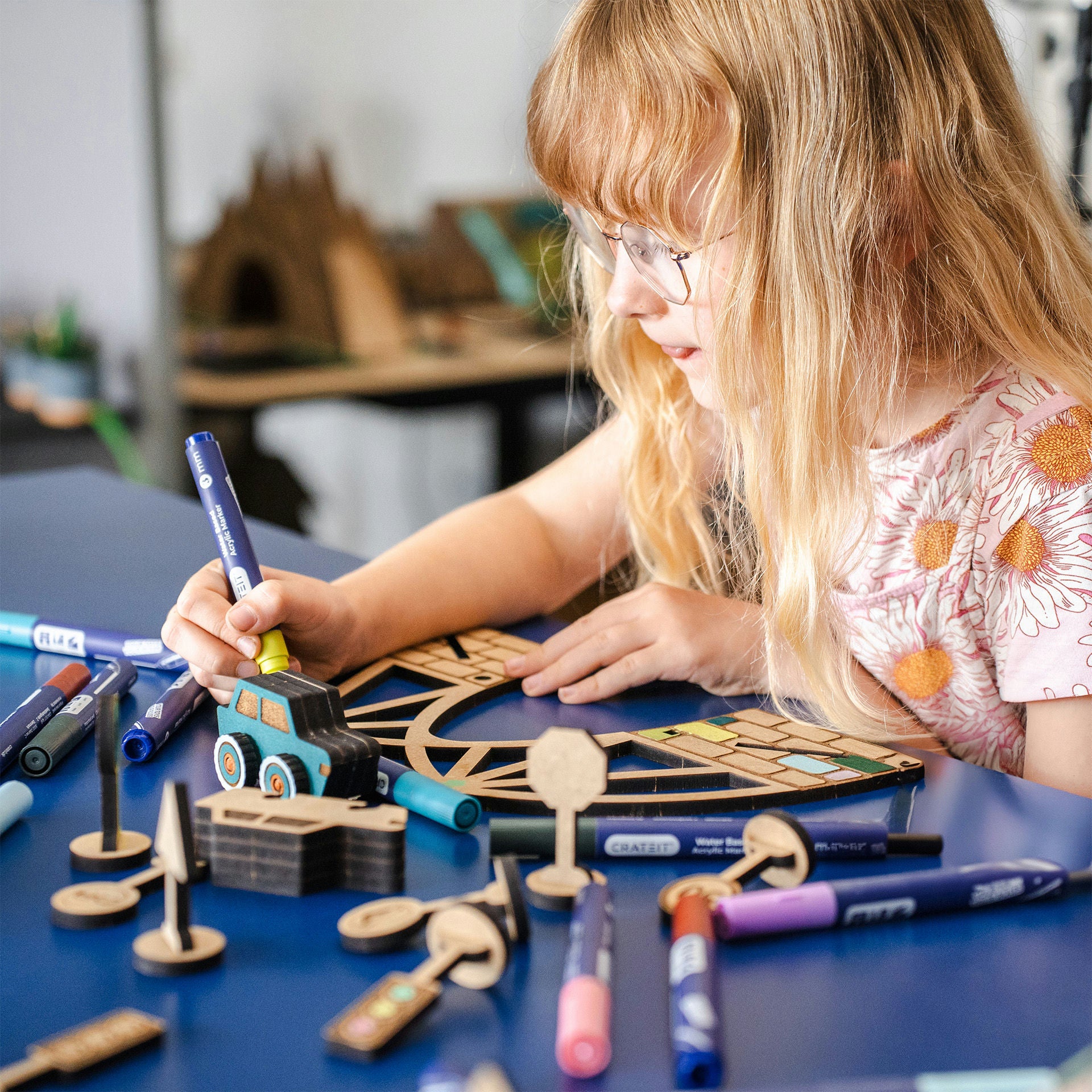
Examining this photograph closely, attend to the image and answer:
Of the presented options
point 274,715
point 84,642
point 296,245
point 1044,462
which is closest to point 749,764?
point 274,715

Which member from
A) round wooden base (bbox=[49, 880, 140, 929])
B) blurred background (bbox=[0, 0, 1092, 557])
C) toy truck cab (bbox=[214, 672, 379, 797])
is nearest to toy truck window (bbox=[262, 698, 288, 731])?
toy truck cab (bbox=[214, 672, 379, 797])

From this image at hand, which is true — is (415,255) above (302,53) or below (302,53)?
below

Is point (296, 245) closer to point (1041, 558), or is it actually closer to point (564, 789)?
point (1041, 558)

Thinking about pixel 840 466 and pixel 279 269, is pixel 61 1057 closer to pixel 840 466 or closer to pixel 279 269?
pixel 840 466

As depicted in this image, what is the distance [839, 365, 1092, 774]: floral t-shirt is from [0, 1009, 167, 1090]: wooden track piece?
57 centimetres

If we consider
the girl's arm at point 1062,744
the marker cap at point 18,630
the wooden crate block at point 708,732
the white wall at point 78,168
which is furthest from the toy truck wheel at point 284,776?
the white wall at point 78,168

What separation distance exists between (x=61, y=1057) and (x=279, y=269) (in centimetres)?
269

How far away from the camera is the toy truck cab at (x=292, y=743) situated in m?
0.56

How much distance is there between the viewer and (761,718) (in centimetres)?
71

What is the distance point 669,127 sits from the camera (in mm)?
748

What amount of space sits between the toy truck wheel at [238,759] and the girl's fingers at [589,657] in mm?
208

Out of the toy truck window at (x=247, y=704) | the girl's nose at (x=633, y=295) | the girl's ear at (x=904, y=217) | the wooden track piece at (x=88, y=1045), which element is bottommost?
the wooden track piece at (x=88, y=1045)

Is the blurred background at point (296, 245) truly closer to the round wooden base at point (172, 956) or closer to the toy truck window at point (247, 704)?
the toy truck window at point (247, 704)

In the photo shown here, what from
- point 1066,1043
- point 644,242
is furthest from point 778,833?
point 644,242
